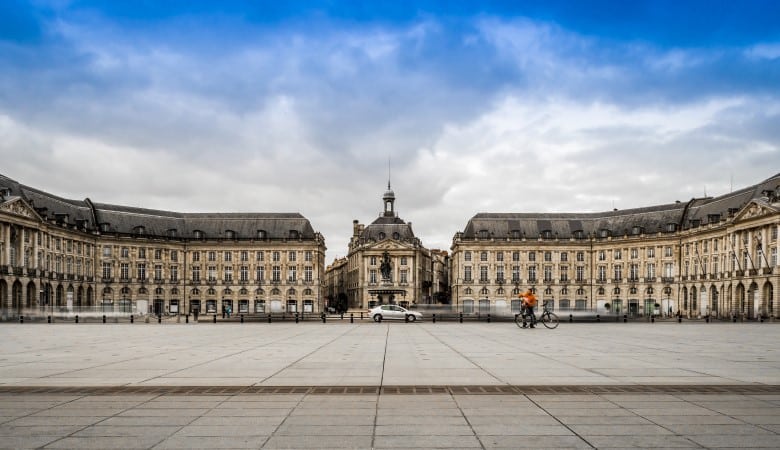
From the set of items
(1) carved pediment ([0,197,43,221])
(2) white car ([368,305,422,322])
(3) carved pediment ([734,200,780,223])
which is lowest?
(2) white car ([368,305,422,322])

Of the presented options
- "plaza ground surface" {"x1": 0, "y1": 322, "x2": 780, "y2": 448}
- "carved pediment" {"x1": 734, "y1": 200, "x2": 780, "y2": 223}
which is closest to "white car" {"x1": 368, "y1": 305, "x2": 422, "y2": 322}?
"plaza ground surface" {"x1": 0, "y1": 322, "x2": 780, "y2": 448}

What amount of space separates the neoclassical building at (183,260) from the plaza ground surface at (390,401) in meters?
86.3

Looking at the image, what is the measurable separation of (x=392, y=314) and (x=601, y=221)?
65685 mm

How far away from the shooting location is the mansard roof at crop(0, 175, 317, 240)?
109 metres

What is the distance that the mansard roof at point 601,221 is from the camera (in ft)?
331

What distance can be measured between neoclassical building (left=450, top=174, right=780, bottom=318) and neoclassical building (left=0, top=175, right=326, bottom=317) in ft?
89.0

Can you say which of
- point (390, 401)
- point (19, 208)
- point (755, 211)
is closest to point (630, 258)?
point (755, 211)

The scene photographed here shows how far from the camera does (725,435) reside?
9.47 m

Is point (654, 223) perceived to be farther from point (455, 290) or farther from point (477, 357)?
point (477, 357)

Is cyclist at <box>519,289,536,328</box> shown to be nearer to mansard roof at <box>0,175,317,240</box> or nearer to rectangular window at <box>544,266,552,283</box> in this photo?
rectangular window at <box>544,266,552,283</box>

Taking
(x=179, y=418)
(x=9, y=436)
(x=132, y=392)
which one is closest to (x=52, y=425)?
(x=9, y=436)

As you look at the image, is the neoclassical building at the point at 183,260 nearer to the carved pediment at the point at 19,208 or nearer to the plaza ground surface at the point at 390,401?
the carved pediment at the point at 19,208

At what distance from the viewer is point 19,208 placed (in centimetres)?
8169

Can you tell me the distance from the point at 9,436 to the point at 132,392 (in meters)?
4.05
